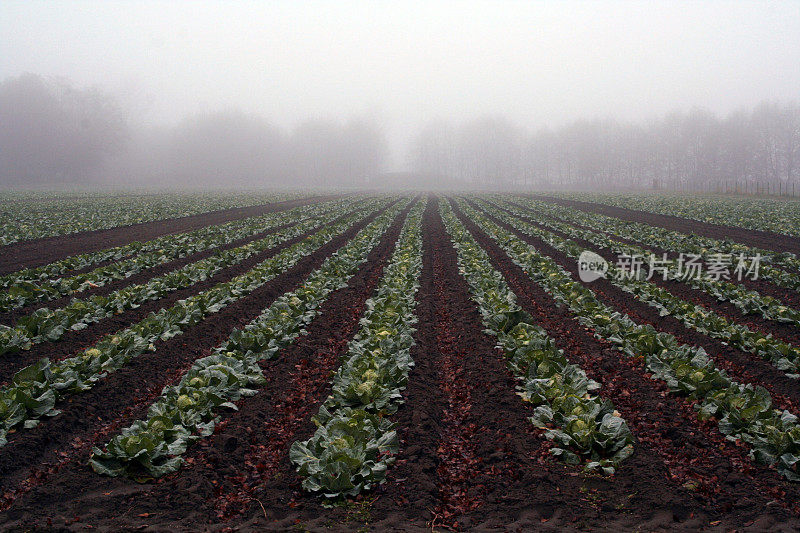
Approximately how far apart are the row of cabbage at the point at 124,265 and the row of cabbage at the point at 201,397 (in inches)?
248

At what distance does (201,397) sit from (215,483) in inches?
63.7

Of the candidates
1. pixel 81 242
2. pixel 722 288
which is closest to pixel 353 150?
pixel 81 242

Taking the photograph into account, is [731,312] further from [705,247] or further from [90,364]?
[90,364]

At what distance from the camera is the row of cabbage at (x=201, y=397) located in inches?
203

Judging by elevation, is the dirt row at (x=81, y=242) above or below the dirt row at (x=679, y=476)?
above

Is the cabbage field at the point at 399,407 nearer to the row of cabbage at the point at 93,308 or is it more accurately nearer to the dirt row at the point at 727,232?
the row of cabbage at the point at 93,308

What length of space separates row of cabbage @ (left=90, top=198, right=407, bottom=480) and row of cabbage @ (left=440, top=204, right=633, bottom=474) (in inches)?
162

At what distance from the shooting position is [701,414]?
610cm

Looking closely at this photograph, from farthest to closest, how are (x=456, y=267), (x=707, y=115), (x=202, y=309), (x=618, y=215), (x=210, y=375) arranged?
(x=707, y=115) < (x=618, y=215) < (x=456, y=267) < (x=202, y=309) < (x=210, y=375)

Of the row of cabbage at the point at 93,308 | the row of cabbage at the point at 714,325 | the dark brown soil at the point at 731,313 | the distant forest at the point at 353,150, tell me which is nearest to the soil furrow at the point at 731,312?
the dark brown soil at the point at 731,313

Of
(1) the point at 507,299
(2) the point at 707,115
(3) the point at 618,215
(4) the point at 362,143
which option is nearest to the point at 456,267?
(1) the point at 507,299

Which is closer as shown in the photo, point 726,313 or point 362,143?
point 726,313

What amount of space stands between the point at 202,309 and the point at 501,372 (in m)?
6.86

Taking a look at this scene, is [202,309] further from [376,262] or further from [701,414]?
[701,414]
